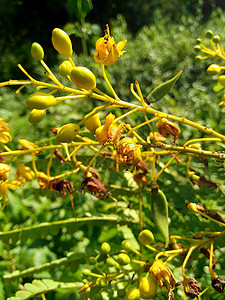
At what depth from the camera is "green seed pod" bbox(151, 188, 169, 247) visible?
0.66 m

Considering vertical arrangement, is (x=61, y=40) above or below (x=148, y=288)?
above

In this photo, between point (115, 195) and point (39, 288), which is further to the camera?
point (115, 195)

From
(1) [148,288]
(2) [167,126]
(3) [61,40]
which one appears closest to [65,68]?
(3) [61,40]

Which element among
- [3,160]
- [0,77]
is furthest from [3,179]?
[0,77]

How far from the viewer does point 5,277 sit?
87 centimetres

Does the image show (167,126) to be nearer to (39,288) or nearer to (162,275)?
(162,275)

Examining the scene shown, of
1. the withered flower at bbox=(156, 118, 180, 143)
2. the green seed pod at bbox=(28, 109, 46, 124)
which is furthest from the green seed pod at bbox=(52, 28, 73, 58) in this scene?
the withered flower at bbox=(156, 118, 180, 143)

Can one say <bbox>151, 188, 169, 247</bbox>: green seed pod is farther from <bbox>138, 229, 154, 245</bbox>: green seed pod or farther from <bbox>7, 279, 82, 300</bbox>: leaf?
<bbox>7, 279, 82, 300</bbox>: leaf

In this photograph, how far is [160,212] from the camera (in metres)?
0.68

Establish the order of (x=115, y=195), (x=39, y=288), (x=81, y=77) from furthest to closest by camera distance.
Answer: (x=115, y=195), (x=39, y=288), (x=81, y=77)

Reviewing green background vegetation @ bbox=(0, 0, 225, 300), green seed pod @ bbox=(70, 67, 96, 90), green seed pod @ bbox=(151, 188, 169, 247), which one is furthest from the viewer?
green background vegetation @ bbox=(0, 0, 225, 300)

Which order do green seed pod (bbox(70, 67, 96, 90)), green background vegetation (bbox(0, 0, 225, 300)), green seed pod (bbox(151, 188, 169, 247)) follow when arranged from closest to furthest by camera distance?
green seed pod (bbox(70, 67, 96, 90)) → green seed pod (bbox(151, 188, 169, 247)) → green background vegetation (bbox(0, 0, 225, 300))

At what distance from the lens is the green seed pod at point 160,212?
66cm

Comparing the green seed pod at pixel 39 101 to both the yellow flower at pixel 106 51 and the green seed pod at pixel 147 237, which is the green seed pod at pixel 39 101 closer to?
the yellow flower at pixel 106 51
